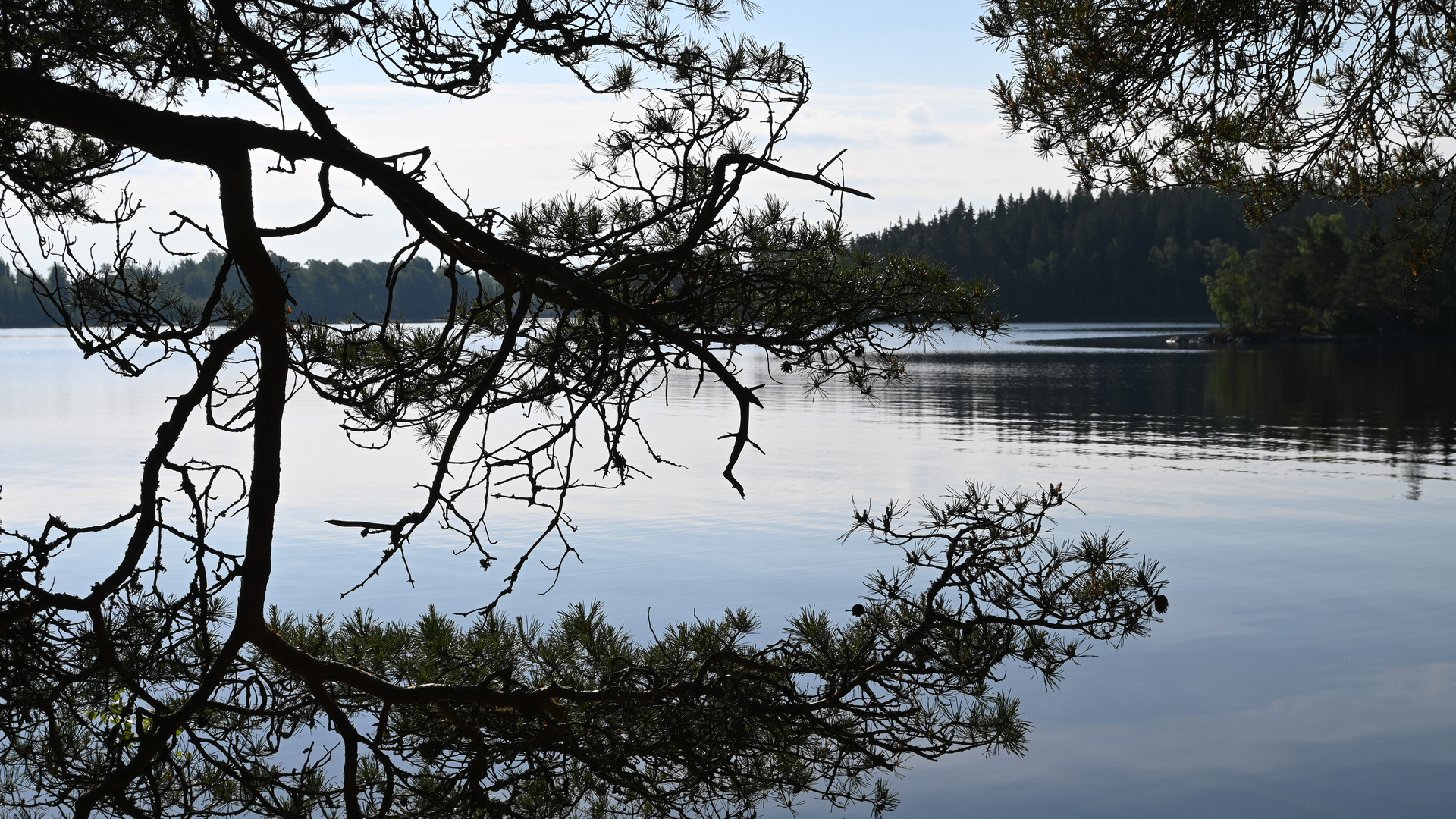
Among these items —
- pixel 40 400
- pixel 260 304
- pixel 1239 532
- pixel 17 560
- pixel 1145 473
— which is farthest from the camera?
pixel 40 400

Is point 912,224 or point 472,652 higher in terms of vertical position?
point 912,224

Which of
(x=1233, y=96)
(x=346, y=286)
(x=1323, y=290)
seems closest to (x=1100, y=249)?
(x=1323, y=290)

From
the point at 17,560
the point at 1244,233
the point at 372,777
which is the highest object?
the point at 1244,233

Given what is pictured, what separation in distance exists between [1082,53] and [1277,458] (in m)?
12.7

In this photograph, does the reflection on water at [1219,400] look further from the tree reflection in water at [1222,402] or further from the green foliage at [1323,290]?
the green foliage at [1323,290]

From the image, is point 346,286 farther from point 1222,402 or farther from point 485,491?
point 485,491

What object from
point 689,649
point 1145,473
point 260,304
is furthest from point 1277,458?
point 260,304

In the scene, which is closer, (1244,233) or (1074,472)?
(1074,472)

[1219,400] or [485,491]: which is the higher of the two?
[485,491]

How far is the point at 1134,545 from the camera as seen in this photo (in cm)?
1156

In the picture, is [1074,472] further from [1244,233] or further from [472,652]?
[1244,233]

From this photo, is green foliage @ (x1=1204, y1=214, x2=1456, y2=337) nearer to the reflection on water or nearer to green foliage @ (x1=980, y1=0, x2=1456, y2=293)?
the reflection on water

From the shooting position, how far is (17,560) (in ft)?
8.00

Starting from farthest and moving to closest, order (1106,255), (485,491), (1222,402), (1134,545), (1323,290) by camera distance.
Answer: (1106,255) < (1323,290) < (1222,402) < (1134,545) < (485,491)
